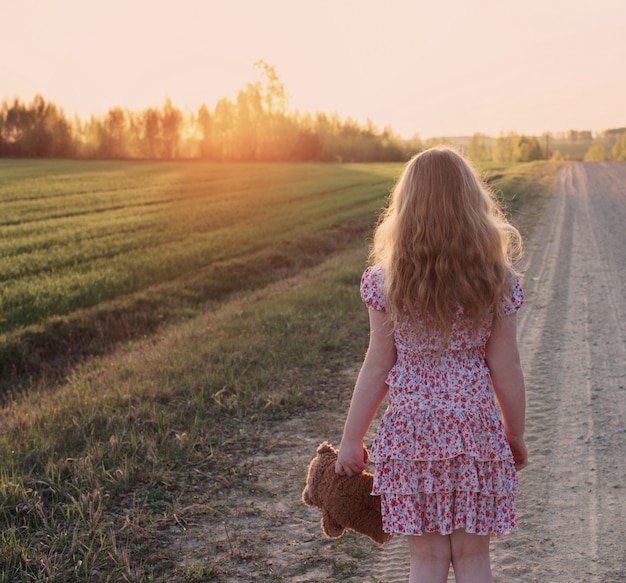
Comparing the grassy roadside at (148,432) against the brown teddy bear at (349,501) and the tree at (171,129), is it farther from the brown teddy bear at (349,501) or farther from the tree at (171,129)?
the tree at (171,129)

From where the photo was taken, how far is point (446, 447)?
2.23 meters

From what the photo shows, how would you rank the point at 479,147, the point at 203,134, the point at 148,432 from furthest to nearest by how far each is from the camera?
the point at 479,147 → the point at 203,134 → the point at 148,432

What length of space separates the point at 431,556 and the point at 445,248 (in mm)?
1074

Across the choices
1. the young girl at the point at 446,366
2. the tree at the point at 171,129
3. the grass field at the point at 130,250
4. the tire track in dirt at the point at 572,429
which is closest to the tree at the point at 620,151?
the tree at the point at 171,129

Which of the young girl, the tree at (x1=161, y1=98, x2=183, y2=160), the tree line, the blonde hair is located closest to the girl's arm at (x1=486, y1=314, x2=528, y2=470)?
the young girl

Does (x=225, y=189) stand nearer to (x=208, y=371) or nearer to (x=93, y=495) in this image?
(x=208, y=371)

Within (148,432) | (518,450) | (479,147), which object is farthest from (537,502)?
(479,147)

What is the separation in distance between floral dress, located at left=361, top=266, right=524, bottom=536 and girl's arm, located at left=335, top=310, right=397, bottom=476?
0.07 metres

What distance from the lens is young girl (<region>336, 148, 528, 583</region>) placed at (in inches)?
87.9

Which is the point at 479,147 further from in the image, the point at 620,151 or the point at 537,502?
the point at 537,502

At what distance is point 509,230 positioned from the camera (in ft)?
7.92

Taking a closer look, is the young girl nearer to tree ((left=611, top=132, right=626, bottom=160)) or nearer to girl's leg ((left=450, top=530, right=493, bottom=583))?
girl's leg ((left=450, top=530, right=493, bottom=583))

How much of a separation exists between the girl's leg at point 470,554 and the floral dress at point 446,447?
0.17ft

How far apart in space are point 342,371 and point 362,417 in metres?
4.05
